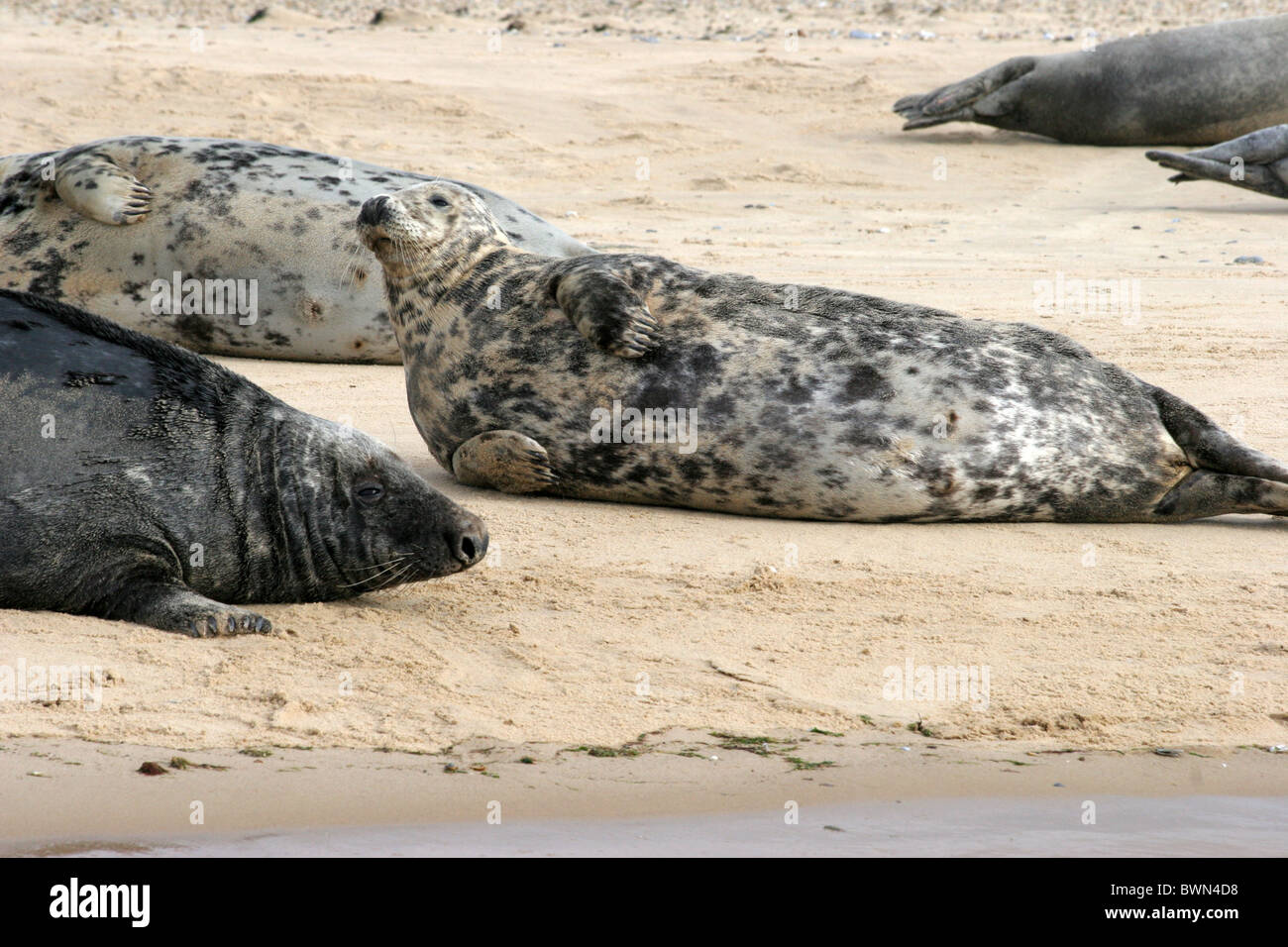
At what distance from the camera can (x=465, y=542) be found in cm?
417

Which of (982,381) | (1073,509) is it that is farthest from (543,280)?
(1073,509)

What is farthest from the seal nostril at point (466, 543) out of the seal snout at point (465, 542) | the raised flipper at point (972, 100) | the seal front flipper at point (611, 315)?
the raised flipper at point (972, 100)

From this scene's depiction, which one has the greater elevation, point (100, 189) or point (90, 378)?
point (100, 189)

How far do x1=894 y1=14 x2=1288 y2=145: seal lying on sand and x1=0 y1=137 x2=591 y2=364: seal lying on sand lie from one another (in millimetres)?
7898

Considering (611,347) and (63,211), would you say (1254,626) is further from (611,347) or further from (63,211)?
(63,211)

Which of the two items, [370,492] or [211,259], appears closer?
[370,492]

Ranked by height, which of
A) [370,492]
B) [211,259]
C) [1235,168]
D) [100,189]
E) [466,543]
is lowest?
[466,543]

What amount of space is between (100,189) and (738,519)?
3.64 m

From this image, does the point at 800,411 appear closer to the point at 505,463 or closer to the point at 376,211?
the point at 505,463

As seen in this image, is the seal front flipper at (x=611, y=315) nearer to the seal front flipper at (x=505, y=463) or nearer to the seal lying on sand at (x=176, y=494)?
the seal front flipper at (x=505, y=463)

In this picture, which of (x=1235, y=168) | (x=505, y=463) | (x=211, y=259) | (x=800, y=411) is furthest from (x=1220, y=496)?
(x=1235, y=168)

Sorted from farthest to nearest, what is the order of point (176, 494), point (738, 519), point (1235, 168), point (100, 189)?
1. point (1235, 168)
2. point (100, 189)
3. point (738, 519)
4. point (176, 494)

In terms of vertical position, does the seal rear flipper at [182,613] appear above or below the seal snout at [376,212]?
below

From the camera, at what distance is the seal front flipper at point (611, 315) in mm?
5094
